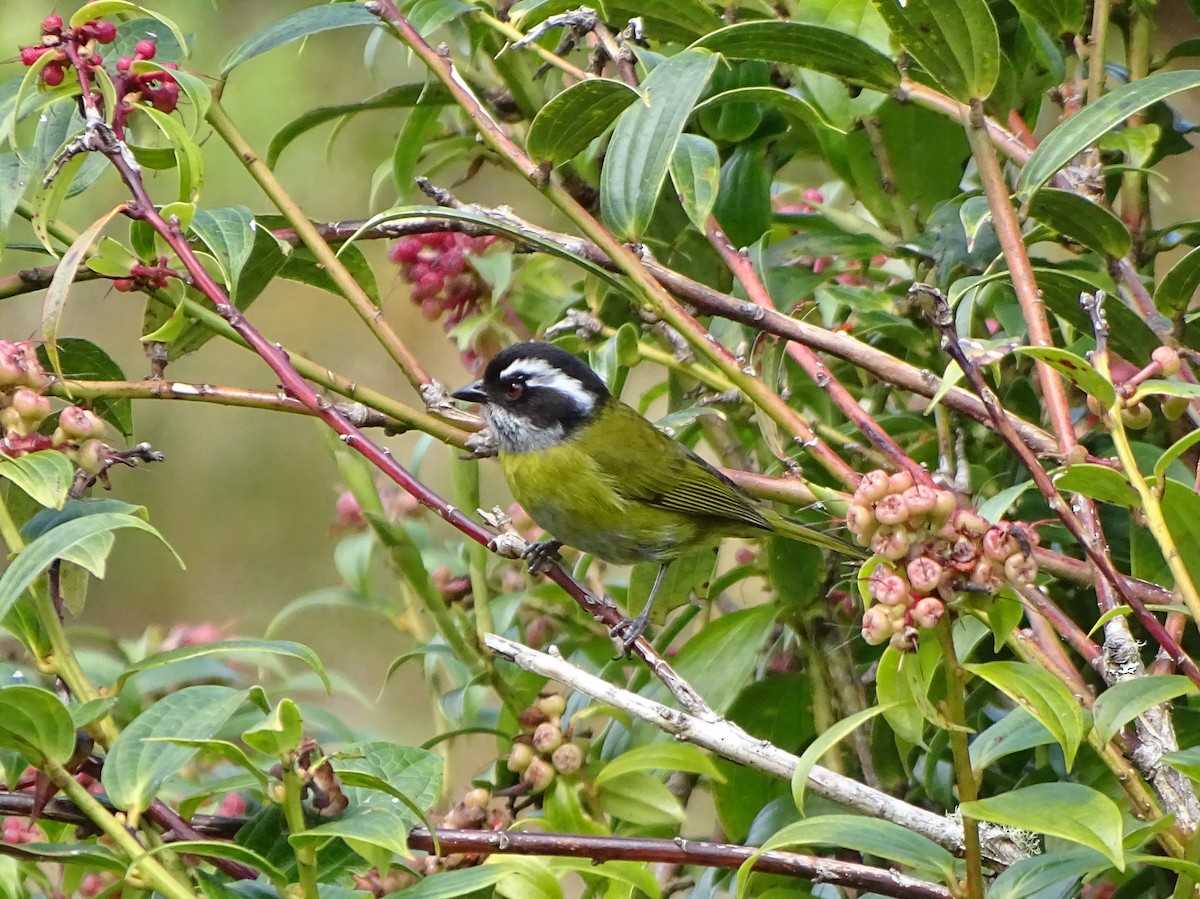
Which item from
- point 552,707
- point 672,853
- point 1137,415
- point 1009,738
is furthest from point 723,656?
point 1137,415

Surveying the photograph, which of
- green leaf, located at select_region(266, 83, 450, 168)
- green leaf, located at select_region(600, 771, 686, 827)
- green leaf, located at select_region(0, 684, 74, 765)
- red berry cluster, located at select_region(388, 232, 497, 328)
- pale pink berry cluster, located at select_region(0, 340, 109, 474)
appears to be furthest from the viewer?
red berry cluster, located at select_region(388, 232, 497, 328)

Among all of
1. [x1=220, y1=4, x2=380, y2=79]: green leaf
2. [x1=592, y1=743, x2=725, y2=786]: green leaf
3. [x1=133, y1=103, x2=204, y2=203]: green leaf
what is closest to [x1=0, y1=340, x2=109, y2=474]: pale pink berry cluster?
[x1=133, y1=103, x2=204, y2=203]: green leaf

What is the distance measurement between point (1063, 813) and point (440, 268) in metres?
1.71

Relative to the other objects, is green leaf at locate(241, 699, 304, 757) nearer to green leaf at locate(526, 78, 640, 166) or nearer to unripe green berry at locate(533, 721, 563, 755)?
unripe green berry at locate(533, 721, 563, 755)

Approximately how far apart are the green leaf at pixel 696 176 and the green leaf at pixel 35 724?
3.30 feet

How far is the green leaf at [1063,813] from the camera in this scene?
111 cm

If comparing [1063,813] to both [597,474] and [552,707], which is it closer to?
[552,707]

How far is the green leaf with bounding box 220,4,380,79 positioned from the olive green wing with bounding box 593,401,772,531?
144cm

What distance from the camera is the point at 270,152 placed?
7.25ft

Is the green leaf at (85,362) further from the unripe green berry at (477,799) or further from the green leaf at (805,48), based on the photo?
the green leaf at (805,48)

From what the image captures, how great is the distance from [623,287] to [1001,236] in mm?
489

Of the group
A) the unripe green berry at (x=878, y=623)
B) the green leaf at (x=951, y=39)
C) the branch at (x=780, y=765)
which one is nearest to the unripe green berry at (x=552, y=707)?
the branch at (x=780, y=765)

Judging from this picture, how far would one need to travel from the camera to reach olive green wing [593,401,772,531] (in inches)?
132

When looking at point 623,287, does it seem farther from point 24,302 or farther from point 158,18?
point 24,302
